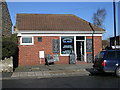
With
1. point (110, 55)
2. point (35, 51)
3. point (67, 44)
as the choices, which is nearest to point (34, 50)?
point (35, 51)

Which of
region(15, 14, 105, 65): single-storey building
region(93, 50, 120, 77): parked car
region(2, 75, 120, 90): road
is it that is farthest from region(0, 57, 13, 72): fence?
region(93, 50, 120, 77): parked car

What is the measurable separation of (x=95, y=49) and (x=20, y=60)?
7.11 metres

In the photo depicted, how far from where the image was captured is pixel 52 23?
19.4m

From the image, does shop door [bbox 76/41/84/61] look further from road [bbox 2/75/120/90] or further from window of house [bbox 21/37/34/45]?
road [bbox 2/75/120/90]

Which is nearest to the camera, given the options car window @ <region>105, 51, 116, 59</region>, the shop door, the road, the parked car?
the road

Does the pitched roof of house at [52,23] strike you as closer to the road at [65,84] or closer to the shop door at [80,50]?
the shop door at [80,50]

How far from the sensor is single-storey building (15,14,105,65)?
698 inches

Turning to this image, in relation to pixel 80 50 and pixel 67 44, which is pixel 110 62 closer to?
pixel 67 44

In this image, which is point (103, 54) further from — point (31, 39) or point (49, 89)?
point (31, 39)

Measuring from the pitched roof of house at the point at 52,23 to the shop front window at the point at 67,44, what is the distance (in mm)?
847

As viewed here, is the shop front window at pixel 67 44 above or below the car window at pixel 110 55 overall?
above

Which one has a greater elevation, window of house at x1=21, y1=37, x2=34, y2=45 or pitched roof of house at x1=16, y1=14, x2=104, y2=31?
pitched roof of house at x1=16, y1=14, x2=104, y2=31

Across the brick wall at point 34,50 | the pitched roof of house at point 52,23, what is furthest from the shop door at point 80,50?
the brick wall at point 34,50

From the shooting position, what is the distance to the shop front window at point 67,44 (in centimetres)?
1855
